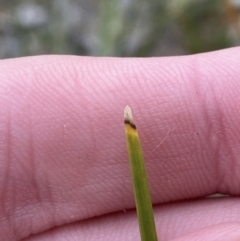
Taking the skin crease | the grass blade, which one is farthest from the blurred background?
the grass blade

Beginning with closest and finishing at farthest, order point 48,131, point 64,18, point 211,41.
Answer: point 48,131, point 211,41, point 64,18

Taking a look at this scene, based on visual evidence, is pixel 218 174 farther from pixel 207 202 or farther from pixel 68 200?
pixel 68 200

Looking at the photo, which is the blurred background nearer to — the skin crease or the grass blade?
the skin crease

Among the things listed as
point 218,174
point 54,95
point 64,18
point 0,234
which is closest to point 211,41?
point 64,18

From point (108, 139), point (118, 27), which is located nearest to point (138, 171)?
point (108, 139)

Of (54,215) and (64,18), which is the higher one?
(64,18)

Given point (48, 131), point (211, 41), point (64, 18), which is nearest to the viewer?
point (48, 131)

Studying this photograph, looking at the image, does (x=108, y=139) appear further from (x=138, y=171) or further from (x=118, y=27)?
(x=118, y=27)

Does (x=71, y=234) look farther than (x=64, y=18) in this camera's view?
No

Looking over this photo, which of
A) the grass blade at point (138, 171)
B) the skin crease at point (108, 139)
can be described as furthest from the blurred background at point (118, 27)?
the grass blade at point (138, 171)
